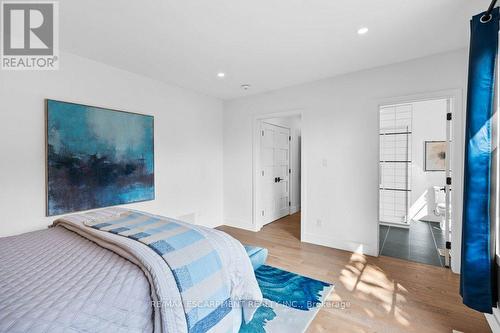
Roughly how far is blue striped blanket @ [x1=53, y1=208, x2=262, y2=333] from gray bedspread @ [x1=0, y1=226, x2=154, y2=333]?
0.06 m

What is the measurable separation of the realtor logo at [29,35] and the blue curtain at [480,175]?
10.4ft

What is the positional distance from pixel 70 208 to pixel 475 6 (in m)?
4.25

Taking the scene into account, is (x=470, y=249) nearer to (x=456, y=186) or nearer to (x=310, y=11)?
(x=456, y=186)

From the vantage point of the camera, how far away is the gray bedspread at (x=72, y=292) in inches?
34.5

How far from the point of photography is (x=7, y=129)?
213 cm

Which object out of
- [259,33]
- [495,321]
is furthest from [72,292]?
[495,321]

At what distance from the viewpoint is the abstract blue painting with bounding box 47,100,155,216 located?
2.41m

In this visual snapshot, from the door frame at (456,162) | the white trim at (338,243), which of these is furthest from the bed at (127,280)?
the door frame at (456,162)

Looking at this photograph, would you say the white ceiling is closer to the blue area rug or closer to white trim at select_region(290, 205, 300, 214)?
the blue area rug

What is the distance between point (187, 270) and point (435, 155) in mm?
5230

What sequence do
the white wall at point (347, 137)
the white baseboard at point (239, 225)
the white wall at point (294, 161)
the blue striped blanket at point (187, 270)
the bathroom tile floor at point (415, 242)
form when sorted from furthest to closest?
1. the white wall at point (294, 161)
2. the white baseboard at point (239, 225)
3. the bathroom tile floor at point (415, 242)
4. the white wall at point (347, 137)
5. the blue striped blanket at point (187, 270)

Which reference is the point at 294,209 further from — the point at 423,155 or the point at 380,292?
the point at 380,292

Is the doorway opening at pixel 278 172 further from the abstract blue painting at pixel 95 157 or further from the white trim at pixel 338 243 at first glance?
the abstract blue painting at pixel 95 157

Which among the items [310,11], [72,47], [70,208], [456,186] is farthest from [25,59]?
[456,186]
